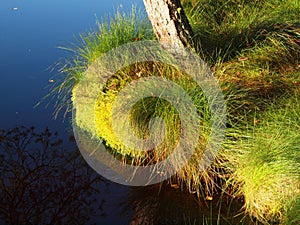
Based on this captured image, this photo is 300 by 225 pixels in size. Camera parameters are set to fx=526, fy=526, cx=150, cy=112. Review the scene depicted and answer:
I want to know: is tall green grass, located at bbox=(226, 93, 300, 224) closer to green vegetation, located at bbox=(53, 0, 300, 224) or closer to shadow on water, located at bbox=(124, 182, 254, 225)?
green vegetation, located at bbox=(53, 0, 300, 224)

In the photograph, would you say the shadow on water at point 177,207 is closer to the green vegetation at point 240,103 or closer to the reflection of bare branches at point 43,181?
the green vegetation at point 240,103

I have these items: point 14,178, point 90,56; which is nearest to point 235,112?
point 90,56

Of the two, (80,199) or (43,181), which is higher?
(43,181)

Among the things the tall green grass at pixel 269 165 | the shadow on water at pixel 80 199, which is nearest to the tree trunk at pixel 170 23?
the tall green grass at pixel 269 165

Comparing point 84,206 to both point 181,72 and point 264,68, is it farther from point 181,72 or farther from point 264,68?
point 264,68

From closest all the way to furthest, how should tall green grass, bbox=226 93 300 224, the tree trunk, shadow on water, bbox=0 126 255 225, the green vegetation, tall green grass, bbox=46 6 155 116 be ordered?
1. tall green grass, bbox=226 93 300 224
2. the green vegetation
3. shadow on water, bbox=0 126 255 225
4. the tree trunk
5. tall green grass, bbox=46 6 155 116

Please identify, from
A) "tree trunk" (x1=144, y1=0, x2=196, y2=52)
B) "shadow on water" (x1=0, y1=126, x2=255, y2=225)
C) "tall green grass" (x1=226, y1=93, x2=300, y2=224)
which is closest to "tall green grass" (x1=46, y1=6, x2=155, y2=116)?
"tree trunk" (x1=144, y1=0, x2=196, y2=52)

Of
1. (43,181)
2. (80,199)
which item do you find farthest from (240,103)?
(43,181)

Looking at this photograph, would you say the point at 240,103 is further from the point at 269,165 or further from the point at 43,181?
the point at 43,181
